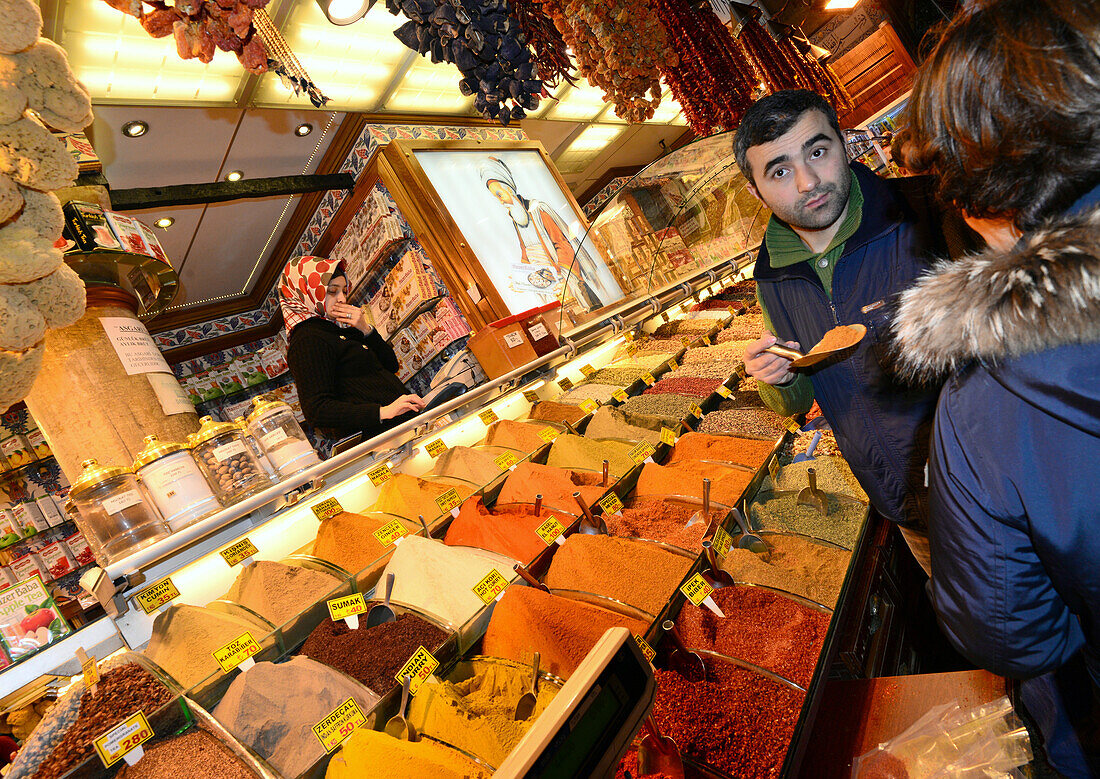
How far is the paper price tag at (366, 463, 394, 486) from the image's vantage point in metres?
1.80

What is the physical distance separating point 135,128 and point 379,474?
3.01 m

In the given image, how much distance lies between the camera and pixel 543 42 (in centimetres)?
246

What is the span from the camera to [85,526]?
1332 mm

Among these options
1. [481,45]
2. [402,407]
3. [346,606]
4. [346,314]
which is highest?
[481,45]

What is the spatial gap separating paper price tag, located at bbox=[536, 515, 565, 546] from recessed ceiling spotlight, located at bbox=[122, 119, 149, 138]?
3.53m

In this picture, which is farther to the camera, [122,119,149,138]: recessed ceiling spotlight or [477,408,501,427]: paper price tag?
[122,119,149,138]: recessed ceiling spotlight

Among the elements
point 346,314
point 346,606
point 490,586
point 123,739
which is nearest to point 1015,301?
point 490,586

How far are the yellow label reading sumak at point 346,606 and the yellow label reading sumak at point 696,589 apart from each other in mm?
816

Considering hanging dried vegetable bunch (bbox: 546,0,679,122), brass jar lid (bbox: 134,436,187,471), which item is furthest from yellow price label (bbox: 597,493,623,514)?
hanging dried vegetable bunch (bbox: 546,0,679,122)

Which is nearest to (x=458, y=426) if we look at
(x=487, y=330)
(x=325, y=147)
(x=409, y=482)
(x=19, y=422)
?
(x=409, y=482)

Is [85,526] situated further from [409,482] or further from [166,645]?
[409,482]

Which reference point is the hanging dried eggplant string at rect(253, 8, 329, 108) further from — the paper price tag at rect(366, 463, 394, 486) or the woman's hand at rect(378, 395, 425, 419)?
the paper price tag at rect(366, 463, 394, 486)

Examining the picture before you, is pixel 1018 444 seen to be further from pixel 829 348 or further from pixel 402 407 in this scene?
pixel 402 407

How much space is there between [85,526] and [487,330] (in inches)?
71.6
